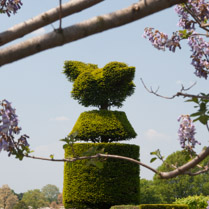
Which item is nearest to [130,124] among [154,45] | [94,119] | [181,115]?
[94,119]

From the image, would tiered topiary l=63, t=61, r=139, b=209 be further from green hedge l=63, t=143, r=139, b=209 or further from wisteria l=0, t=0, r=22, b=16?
wisteria l=0, t=0, r=22, b=16

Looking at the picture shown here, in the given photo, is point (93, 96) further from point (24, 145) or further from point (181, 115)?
point (24, 145)

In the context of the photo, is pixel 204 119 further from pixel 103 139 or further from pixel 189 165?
pixel 103 139

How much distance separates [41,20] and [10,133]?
1168 millimetres

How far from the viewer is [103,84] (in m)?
16.2

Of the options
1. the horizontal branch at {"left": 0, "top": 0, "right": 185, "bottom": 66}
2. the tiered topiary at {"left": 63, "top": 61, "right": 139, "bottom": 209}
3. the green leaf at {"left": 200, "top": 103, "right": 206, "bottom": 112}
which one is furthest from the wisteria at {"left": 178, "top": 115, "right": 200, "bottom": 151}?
the tiered topiary at {"left": 63, "top": 61, "right": 139, "bottom": 209}

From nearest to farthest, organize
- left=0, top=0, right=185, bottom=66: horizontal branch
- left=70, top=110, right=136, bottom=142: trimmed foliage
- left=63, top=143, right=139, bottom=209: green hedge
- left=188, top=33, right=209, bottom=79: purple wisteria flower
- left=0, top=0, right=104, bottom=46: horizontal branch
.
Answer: left=0, top=0, right=185, bottom=66: horizontal branch < left=0, top=0, right=104, bottom=46: horizontal branch < left=188, top=33, right=209, bottom=79: purple wisteria flower < left=63, top=143, right=139, bottom=209: green hedge < left=70, top=110, right=136, bottom=142: trimmed foliage

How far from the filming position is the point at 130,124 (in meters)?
16.2

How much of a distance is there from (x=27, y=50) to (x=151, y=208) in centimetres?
1335

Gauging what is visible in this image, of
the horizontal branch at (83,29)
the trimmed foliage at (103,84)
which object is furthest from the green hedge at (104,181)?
the horizontal branch at (83,29)

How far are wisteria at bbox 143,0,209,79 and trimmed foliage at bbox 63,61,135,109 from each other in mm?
9009

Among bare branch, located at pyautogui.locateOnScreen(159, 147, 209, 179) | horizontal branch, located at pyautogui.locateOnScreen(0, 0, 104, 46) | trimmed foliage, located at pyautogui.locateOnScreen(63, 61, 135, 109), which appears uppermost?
trimmed foliage, located at pyautogui.locateOnScreen(63, 61, 135, 109)

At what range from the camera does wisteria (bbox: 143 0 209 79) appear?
19.6ft

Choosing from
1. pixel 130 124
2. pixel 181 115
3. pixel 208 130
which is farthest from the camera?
pixel 130 124
